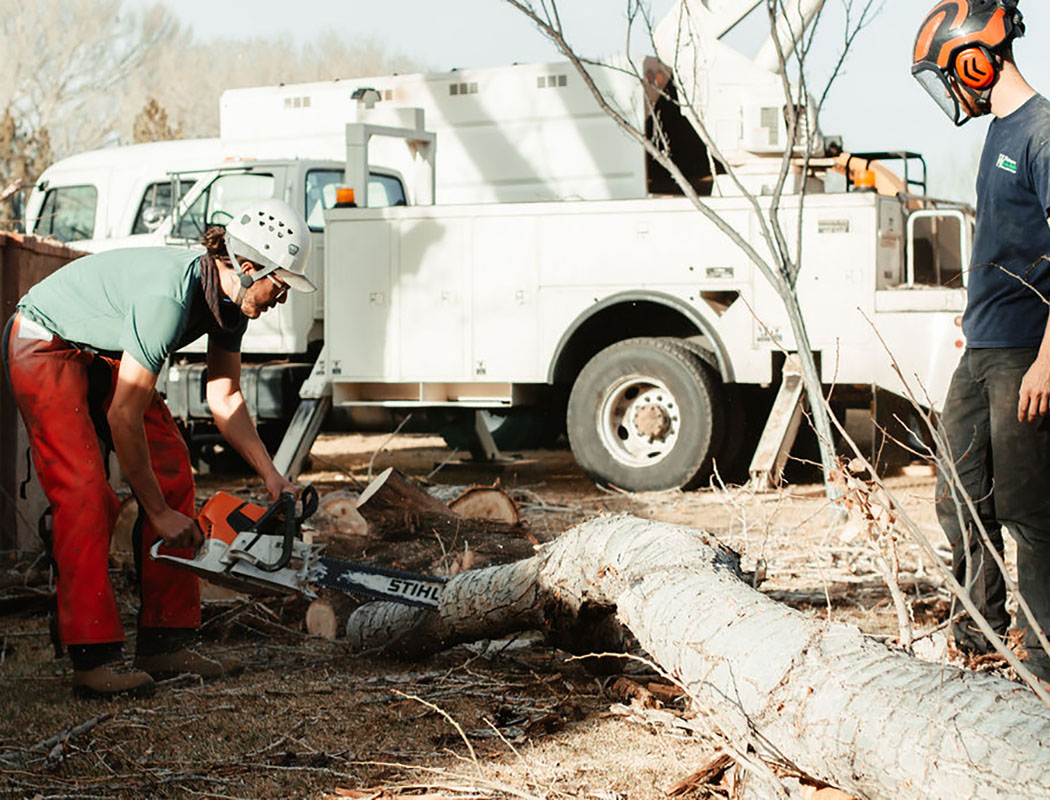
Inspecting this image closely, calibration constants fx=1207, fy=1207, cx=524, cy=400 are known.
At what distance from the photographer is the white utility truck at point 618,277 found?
822cm

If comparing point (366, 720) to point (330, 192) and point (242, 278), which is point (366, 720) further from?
point (330, 192)

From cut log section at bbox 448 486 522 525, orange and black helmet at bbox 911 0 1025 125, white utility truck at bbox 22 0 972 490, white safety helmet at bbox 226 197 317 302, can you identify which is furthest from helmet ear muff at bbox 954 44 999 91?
white utility truck at bbox 22 0 972 490

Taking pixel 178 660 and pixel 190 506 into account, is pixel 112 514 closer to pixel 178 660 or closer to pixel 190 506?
pixel 190 506

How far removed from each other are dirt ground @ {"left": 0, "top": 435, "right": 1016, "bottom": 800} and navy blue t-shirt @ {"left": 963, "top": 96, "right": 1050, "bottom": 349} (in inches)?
24.0

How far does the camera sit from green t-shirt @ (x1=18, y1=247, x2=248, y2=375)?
3.79 m

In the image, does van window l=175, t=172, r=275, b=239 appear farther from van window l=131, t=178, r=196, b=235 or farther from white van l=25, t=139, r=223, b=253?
van window l=131, t=178, r=196, b=235

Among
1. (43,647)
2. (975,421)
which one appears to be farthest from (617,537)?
(43,647)

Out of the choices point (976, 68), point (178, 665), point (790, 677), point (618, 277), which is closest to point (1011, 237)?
point (976, 68)

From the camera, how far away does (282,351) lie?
391 inches

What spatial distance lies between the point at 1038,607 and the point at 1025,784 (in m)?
1.76

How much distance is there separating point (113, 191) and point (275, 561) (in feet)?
25.3

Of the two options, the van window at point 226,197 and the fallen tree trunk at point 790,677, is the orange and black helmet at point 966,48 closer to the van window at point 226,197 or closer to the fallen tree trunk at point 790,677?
the fallen tree trunk at point 790,677

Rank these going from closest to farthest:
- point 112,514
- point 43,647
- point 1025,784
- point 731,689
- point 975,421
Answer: point 1025,784
point 731,689
point 975,421
point 112,514
point 43,647

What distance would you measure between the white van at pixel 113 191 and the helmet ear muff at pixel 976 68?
26.2 feet
